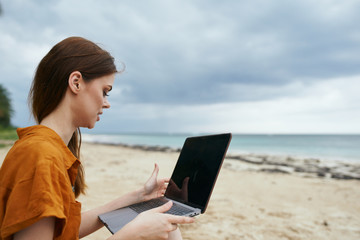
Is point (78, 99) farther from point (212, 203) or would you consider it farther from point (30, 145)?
point (212, 203)

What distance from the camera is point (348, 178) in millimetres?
7969

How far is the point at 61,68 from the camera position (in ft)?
4.35

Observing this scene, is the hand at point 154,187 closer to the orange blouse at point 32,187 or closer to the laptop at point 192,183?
the laptop at point 192,183

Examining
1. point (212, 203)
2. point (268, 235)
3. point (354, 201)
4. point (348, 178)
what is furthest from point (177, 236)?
point (348, 178)

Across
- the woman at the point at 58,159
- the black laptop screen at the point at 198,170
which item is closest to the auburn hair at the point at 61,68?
the woman at the point at 58,159

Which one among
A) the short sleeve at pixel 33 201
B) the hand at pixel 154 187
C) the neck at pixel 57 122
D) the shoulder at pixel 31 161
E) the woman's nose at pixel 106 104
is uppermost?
the woman's nose at pixel 106 104

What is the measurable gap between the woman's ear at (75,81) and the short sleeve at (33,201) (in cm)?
46

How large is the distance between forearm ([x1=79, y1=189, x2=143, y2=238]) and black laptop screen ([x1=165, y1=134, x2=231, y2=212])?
287 millimetres

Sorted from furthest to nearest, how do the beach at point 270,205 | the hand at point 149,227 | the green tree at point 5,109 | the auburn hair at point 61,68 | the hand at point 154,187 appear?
1. the green tree at point 5,109
2. the beach at point 270,205
3. the hand at point 154,187
4. the auburn hair at point 61,68
5. the hand at point 149,227

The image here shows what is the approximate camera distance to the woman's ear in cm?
130

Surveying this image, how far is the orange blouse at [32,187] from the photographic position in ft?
3.03

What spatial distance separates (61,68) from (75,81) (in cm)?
10

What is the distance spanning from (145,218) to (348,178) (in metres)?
8.84

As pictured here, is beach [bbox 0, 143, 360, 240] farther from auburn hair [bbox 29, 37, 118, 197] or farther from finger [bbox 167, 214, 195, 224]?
finger [bbox 167, 214, 195, 224]
